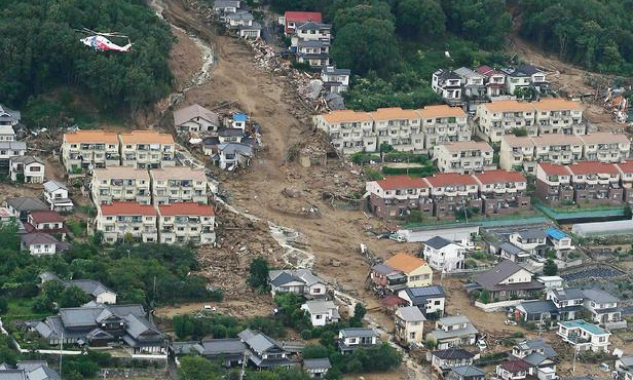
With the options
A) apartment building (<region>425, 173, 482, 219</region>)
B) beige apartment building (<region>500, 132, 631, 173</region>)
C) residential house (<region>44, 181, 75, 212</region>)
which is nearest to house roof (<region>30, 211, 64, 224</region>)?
residential house (<region>44, 181, 75, 212</region>)

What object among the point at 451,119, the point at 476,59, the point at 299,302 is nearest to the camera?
the point at 299,302

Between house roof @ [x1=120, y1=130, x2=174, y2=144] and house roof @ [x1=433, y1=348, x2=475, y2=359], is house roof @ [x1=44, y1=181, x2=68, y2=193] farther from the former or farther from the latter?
house roof @ [x1=433, y1=348, x2=475, y2=359]

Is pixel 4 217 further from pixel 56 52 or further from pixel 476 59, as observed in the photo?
pixel 476 59

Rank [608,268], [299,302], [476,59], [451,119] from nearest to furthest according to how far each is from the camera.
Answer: [299,302], [608,268], [451,119], [476,59]

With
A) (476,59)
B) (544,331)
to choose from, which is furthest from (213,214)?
(476,59)

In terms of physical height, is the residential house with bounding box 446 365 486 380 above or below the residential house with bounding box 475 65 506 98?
below

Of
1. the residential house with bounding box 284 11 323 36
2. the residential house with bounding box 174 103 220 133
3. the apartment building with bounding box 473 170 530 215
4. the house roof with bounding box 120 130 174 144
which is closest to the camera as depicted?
the house roof with bounding box 120 130 174 144
